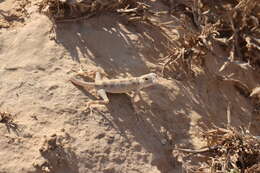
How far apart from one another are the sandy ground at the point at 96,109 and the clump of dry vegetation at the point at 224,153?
0.35 ft

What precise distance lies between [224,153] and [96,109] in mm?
1274

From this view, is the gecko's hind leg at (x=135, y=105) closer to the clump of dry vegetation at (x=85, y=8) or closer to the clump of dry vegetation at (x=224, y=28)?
the clump of dry vegetation at (x=224, y=28)

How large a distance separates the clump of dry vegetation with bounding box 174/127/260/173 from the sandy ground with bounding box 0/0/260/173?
0.35 feet

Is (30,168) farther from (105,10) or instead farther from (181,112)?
(105,10)

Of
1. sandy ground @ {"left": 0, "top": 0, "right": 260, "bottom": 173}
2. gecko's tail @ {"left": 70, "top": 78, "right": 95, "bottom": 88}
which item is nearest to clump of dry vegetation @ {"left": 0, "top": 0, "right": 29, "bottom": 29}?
sandy ground @ {"left": 0, "top": 0, "right": 260, "bottom": 173}

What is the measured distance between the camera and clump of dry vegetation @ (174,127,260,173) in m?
4.15

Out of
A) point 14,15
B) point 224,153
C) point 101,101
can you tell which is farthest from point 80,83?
point 224,153

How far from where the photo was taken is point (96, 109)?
413cm

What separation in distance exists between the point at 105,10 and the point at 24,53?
1080mm

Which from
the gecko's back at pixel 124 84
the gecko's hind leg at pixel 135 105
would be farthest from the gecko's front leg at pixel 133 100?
the gecko's back at pixel 124 84

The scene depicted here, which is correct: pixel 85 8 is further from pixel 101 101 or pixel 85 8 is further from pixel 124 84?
pixel 101 101

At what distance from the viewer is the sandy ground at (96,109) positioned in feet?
12.6

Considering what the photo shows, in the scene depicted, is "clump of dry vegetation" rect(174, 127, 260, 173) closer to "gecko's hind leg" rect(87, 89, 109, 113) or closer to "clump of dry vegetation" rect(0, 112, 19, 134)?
"gecko's hind leg" rect(87, 89, 109, 113)

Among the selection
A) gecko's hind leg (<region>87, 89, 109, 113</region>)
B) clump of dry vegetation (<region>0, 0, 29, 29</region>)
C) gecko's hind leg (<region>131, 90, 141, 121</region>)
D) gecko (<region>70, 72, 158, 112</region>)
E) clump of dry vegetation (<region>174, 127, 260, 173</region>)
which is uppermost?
clump of dry vegetation (<region>0, 0, 29, 29</region>)
